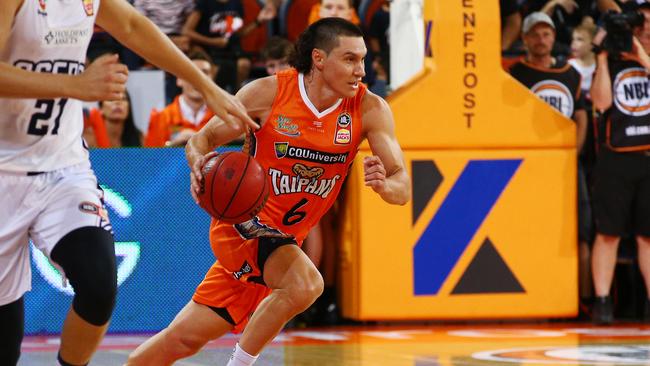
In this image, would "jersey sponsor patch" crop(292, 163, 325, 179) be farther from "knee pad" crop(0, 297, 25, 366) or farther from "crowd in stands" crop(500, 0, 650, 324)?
"crowd in stands" crop(500, 0, 650, 324)

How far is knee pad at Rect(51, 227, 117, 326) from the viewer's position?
4336 millimetres

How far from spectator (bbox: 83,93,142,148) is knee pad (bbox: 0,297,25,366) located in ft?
16.9

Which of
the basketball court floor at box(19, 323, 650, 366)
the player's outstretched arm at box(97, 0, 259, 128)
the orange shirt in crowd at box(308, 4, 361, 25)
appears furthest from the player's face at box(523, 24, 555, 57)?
the player's outstretched arm at box(97, 0, 259, 128)

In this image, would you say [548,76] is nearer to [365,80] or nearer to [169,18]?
[365,80]

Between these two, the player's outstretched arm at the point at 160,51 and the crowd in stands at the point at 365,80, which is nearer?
the player's outstretched arm at the point at 160,51

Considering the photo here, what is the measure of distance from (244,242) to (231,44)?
594 centimetres

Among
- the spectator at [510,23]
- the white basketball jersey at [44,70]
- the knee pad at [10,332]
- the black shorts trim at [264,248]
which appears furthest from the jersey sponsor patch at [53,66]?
the spectator at [510,23]

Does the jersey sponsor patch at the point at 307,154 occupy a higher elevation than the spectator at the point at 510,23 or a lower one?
lower

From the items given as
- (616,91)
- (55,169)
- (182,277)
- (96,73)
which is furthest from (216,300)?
(616,91)

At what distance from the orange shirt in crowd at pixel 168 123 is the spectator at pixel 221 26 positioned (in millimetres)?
1598

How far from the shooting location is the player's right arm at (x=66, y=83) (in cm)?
417

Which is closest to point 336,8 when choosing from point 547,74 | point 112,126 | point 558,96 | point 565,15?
point 547,74

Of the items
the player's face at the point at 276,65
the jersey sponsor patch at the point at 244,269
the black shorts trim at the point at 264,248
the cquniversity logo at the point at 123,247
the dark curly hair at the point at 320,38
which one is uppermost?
the dark curly hair at the point at 320,38

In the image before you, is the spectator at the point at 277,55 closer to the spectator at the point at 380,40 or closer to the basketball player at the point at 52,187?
the spectator at the point at 380,40
